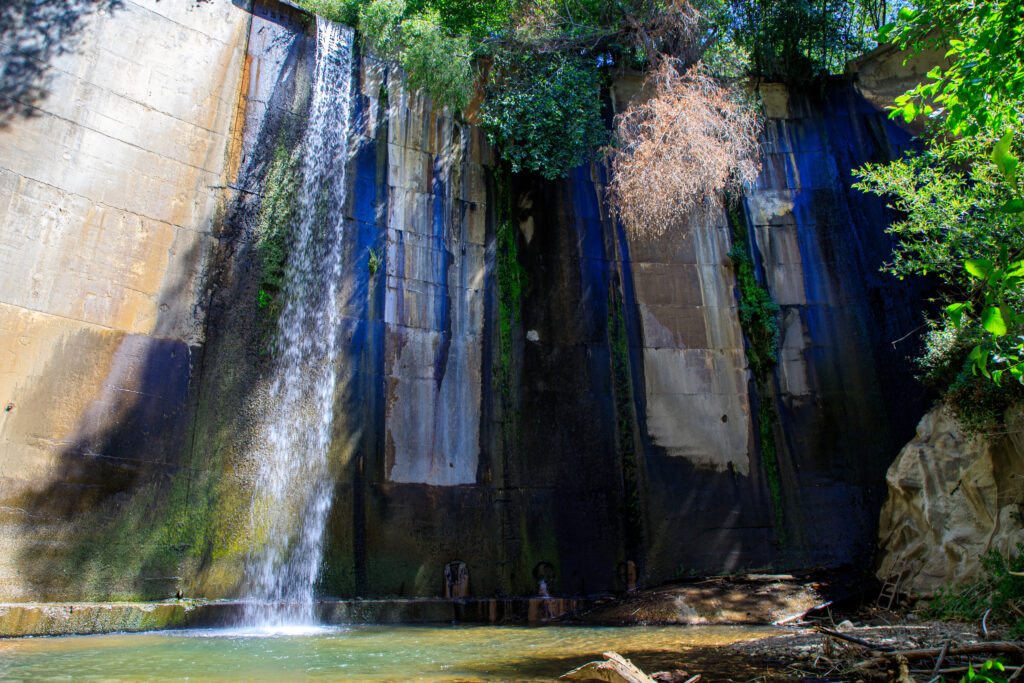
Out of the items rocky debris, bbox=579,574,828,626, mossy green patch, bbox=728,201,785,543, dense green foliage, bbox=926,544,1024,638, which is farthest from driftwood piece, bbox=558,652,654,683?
mossy green patch, bbox=728,201,785,543

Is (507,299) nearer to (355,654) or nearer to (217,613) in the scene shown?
(217,613)

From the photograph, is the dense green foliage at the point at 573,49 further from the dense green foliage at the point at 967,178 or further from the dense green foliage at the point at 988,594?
the dense green foliage at the point at 988,594

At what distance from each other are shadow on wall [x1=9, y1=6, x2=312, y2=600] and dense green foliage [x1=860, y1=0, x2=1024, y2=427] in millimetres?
7121

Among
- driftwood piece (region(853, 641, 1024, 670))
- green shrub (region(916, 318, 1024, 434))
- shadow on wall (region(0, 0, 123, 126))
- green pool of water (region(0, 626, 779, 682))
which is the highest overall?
shadow on wall (region(0, 0, 123, 126))

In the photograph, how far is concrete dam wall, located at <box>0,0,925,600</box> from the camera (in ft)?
24.4

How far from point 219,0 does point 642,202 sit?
6571mm

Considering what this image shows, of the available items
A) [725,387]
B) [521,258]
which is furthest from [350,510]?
[725,387]

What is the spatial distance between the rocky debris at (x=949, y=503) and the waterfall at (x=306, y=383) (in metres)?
6.91

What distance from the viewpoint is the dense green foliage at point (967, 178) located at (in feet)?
12.9

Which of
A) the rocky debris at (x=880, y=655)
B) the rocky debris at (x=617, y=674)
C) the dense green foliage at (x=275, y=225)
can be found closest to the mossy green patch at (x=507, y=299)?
the dense green foliage at (x=275, y=225)

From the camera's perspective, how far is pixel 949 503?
8242mm

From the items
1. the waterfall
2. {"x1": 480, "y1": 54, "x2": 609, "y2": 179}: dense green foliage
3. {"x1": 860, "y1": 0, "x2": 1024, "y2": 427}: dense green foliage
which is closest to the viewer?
{"x1": 860, "y1": 0, "x2": 1024, "y2": 427}: dense green foliage

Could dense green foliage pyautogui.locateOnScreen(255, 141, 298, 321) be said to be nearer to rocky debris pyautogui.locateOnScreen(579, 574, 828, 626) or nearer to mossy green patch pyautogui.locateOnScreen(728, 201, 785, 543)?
rocky debris pyautogui.locateOnScreen(579, 574, 828, 626)

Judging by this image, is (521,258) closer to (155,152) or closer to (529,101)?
(529,101)
